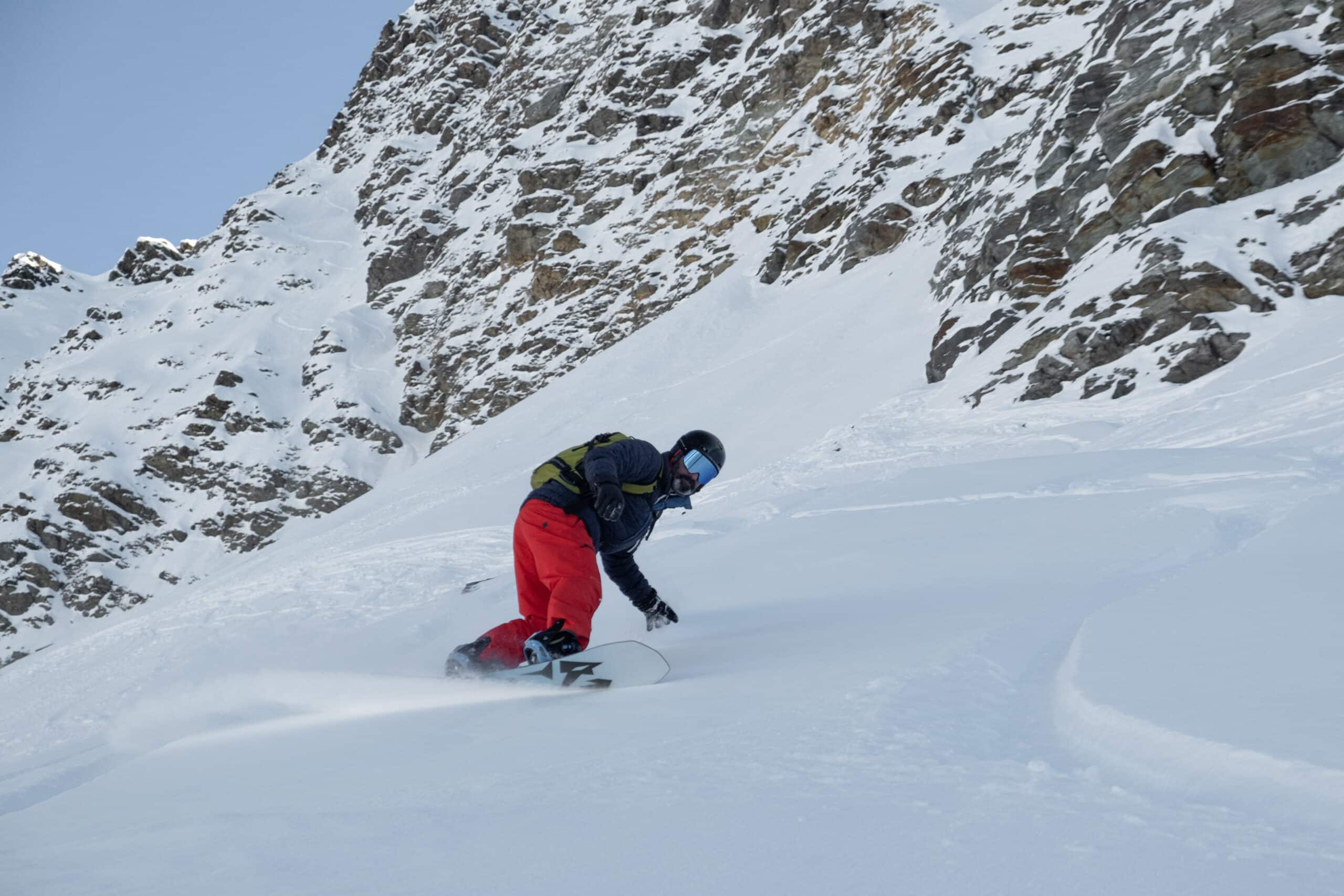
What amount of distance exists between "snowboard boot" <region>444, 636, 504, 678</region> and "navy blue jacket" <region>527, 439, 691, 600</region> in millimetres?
691

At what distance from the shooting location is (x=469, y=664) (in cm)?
380

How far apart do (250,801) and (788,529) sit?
4.73 meters

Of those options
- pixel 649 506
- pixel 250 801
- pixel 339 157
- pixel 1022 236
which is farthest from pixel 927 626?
pixel 339 157

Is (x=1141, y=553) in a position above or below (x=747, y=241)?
below

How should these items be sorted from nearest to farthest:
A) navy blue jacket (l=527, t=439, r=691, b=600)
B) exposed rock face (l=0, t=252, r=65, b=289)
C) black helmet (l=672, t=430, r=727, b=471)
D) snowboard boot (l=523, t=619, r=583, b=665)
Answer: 1. snowboard boot (l=523, t=619, r=583, b=665)
2. navy blue jacket (l=527, t=439, r=691, b=600)
3. black helmet (l=672, t=430, r=727, b=471)
4. exposed rock face (l=0, t=252, r=65, b=289)

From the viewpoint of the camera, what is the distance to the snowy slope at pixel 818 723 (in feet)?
4.41

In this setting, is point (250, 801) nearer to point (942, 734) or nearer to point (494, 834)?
point (494, 834)

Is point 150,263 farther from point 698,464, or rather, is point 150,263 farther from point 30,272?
point 698,464

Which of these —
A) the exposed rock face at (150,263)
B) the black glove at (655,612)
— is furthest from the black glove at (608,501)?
the exposed rock face at (150,263)

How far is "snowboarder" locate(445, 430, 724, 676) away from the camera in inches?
144

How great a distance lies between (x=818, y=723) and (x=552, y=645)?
5.18 ft

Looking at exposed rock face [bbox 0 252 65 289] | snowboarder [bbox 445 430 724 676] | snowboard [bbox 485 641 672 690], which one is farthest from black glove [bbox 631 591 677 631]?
exposed rock face [bbox 0 252 65 289]

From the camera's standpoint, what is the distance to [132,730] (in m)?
3.45

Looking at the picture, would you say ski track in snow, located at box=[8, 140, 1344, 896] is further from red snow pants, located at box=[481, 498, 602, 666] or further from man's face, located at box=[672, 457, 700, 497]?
man's face, located at box=[672, 457, 700, 497]
